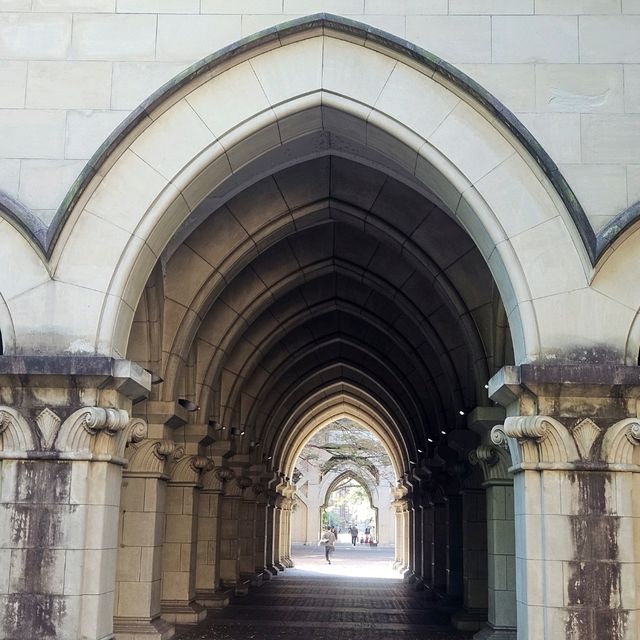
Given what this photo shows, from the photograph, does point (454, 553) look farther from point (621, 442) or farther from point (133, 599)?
point (621, 442)

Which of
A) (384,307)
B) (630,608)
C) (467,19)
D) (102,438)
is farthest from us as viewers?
(384,307)

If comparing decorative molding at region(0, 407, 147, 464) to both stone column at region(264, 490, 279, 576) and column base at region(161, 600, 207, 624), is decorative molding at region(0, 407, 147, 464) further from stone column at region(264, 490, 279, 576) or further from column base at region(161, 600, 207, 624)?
stone column at region(264, 490, 279, 576)

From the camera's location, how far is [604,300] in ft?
27.6

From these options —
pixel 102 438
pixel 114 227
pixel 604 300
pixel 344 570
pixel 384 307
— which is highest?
pixel 384 307

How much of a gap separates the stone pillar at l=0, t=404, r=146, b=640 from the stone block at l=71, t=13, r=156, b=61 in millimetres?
3258

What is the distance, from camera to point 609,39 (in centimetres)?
899

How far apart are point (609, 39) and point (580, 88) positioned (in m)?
0.58

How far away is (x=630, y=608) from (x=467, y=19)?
5.40 meters

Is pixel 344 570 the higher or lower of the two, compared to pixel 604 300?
lower

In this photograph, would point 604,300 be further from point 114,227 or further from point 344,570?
point 344,570

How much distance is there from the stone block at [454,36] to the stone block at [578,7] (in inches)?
21.9

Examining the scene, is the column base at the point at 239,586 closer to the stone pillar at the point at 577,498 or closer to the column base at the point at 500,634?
the column base at the point at 500,634

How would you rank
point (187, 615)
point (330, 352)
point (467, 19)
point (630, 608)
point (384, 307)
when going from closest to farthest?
point (630, 608)
point (467, 19)
point (187, 615)
point (384, 307)
point (330, 352)

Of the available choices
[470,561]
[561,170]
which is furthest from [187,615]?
[561,170]
